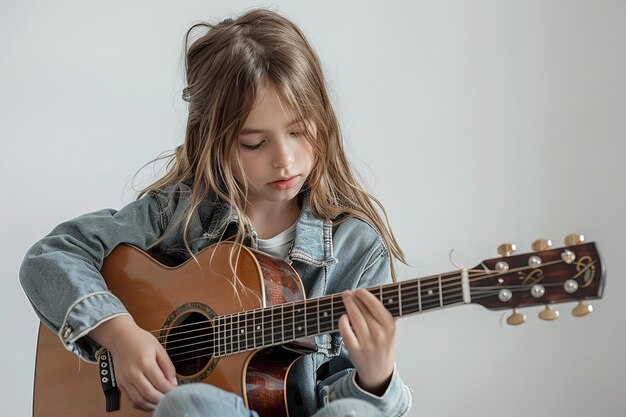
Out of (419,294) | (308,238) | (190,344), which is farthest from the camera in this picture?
(308,238)

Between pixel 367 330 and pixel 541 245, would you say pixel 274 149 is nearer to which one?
pixel 367 330

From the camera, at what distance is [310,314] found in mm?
1304

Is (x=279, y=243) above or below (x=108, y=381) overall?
above

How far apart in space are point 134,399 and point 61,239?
0.32 meters

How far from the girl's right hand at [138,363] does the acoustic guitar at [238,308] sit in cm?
3

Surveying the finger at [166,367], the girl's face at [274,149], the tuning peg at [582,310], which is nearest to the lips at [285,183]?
the girl's face at [274,149]

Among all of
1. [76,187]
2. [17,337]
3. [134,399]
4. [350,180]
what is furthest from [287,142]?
[17,337]

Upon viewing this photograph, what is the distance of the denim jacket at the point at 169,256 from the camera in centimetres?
145

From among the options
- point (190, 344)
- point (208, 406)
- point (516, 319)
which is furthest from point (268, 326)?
point (516, 319)

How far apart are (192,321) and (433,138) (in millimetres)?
784

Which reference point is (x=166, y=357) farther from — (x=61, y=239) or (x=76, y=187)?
(x=76, y=187)

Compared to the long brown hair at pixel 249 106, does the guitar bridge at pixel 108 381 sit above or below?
below

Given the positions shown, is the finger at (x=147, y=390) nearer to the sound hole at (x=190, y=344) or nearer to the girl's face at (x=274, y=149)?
the sound hole at (x=190, y=344)

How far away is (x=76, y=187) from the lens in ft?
6.75
